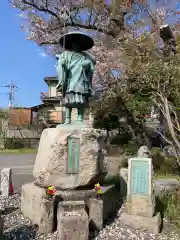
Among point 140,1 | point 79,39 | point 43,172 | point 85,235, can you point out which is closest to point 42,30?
point 140,1

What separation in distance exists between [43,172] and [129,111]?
7896 millimetres

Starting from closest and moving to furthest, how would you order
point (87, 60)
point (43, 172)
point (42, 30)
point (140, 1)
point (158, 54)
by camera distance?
point (43, 172) < point (87, 60) < point (158, 54) < point (140, 1) < point (42, 30)

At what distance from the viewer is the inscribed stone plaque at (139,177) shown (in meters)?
5.18

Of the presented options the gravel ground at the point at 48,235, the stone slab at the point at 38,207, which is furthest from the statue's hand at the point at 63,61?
the gravel ground at the point at 48,235

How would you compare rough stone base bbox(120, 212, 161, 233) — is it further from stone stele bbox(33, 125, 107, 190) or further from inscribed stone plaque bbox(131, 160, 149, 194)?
stone stele bbox(33, 125, 107, 190)

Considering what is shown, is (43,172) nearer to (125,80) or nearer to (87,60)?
(87,60)

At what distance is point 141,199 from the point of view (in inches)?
A: 203

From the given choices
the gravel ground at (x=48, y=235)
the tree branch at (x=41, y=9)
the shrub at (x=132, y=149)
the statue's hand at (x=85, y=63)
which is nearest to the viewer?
the gravel ground at (x=48, y=235)

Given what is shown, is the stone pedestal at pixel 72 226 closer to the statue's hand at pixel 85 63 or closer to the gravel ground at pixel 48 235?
the gravel ground at pixel 48 235

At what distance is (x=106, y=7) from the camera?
1238 cm

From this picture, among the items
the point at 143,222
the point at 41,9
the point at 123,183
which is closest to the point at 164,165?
the point at 123,183

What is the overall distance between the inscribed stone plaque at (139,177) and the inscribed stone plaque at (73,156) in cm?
114

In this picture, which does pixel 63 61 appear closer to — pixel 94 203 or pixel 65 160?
pixel 65 160

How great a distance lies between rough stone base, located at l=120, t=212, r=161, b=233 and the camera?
4.88 meters
